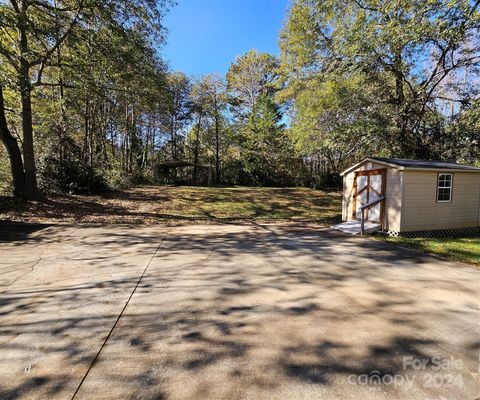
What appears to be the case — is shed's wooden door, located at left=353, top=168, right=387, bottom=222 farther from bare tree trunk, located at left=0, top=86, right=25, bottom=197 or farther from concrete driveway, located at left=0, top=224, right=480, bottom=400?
bare tree trunk, located at left=0, top=86, right=25, bottom=197

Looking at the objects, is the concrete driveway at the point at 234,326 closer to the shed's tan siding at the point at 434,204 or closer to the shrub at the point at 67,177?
the shed's tan siding at the point at 434,204

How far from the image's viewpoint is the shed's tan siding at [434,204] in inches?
320

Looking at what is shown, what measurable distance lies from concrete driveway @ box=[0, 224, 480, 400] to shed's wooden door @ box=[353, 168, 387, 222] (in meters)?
3.40

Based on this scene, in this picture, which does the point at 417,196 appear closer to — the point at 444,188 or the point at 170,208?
the point at 444,188

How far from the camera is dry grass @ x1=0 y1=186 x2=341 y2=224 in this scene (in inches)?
376

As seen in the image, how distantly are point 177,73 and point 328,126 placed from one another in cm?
1949

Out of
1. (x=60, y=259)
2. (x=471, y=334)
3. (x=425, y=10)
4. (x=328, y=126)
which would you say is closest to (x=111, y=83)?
(x=60, y=259)

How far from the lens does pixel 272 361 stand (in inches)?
93.8

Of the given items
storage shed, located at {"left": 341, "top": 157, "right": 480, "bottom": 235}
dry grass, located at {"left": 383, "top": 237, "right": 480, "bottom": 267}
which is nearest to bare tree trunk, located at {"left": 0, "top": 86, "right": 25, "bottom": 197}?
storage shed, located at {"left": 341, "top": 157, "right": 480, "bottom": 235}

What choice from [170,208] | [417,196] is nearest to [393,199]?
[417,196]

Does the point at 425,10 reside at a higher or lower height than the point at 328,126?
higher

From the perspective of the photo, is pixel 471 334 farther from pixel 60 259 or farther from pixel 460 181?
pixel 460 181

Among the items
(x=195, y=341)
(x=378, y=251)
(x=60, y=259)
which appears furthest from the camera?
(x=378, y=251)

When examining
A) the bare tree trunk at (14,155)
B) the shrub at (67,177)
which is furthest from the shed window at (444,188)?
the bare tree trunk at (14,155)
